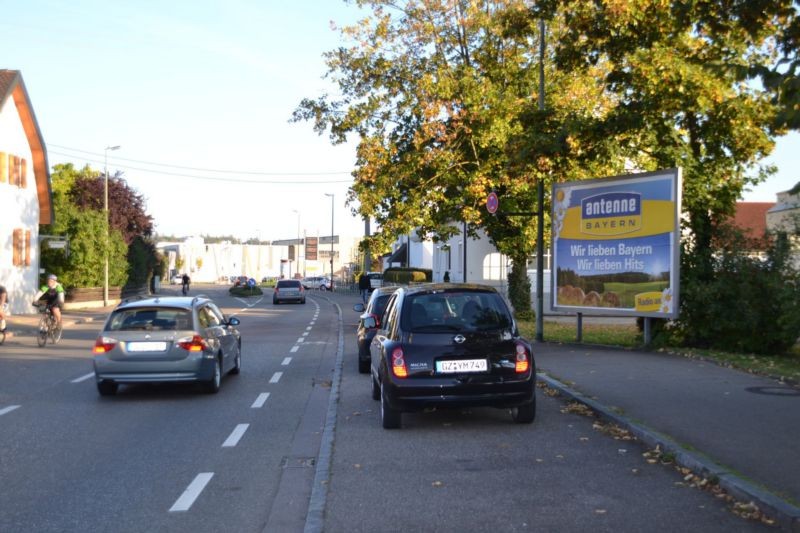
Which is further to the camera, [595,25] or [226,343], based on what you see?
[595,25]

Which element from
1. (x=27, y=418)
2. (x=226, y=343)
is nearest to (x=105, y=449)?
(x=27, y=418)

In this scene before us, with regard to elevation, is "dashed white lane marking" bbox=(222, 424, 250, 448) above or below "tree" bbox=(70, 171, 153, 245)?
below

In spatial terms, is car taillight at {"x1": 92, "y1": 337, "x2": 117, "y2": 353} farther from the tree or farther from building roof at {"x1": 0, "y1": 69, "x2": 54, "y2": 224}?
the tree

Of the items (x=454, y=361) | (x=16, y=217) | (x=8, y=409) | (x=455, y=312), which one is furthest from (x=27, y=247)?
(x=454, y=361)

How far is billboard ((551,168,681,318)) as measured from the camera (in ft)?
51.5

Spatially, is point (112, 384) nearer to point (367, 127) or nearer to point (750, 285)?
point (750, 285)

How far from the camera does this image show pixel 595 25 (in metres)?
14.7

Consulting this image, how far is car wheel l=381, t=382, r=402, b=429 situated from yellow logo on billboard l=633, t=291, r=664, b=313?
8.71 metres

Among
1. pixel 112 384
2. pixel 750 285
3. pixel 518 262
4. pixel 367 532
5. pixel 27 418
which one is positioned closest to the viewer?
pixel 367 532

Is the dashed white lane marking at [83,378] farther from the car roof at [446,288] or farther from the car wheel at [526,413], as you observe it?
the car wheel at [526,413]

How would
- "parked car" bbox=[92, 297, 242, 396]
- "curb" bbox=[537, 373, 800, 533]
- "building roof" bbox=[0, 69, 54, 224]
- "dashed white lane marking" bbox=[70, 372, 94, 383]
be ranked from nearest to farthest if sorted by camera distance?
"curb" bbox=[537, 373, 800, 533] < "parked car" bbox=[92, 297, 242, 396] < "dashed white lane marking" bbox=[70, 372, 94, 383] < "building roof" bbox=[0, 69, 54, 224]

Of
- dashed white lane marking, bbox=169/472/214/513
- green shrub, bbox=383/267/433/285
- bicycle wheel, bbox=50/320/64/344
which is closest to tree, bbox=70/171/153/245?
green shrub, bbox=383/267/433/285

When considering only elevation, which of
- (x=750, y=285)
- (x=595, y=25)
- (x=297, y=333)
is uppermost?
(x=595, y=25)

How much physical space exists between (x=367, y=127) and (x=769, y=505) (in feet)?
73.8
